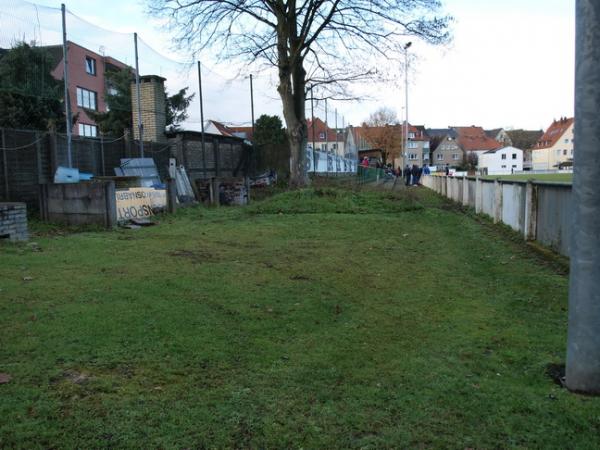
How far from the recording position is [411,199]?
19141 millimetres

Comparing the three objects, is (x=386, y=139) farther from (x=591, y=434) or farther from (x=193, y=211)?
(x=591, y=434)

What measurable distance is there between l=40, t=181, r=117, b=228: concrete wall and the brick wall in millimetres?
2433

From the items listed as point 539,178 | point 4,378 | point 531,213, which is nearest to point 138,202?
point 531,213

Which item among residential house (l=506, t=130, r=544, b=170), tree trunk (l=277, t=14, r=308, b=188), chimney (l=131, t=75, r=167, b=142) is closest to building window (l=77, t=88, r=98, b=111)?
chimney (l=131, t=75, r=167, b=142)

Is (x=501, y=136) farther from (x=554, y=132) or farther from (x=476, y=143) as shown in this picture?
(x=554, y=132)

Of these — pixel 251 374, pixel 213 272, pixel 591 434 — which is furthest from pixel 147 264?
pixel 591 434

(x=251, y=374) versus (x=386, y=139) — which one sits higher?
(x=386, y=139)

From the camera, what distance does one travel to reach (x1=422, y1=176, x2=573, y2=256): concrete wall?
8.30 m

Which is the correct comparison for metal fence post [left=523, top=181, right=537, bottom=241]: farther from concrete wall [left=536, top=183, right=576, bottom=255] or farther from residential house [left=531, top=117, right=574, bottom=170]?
residential house [left=531, top=117, right=574, bottom=170]

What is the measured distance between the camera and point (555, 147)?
110m

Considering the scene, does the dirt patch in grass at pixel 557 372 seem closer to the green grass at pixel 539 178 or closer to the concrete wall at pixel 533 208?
the concrete wall at pixel 533 208

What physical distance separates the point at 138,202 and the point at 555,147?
114 metres

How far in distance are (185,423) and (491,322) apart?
334 centimetres

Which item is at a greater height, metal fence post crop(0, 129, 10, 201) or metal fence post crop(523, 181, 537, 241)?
metal fence post crop(0, 129, 10, 201)
